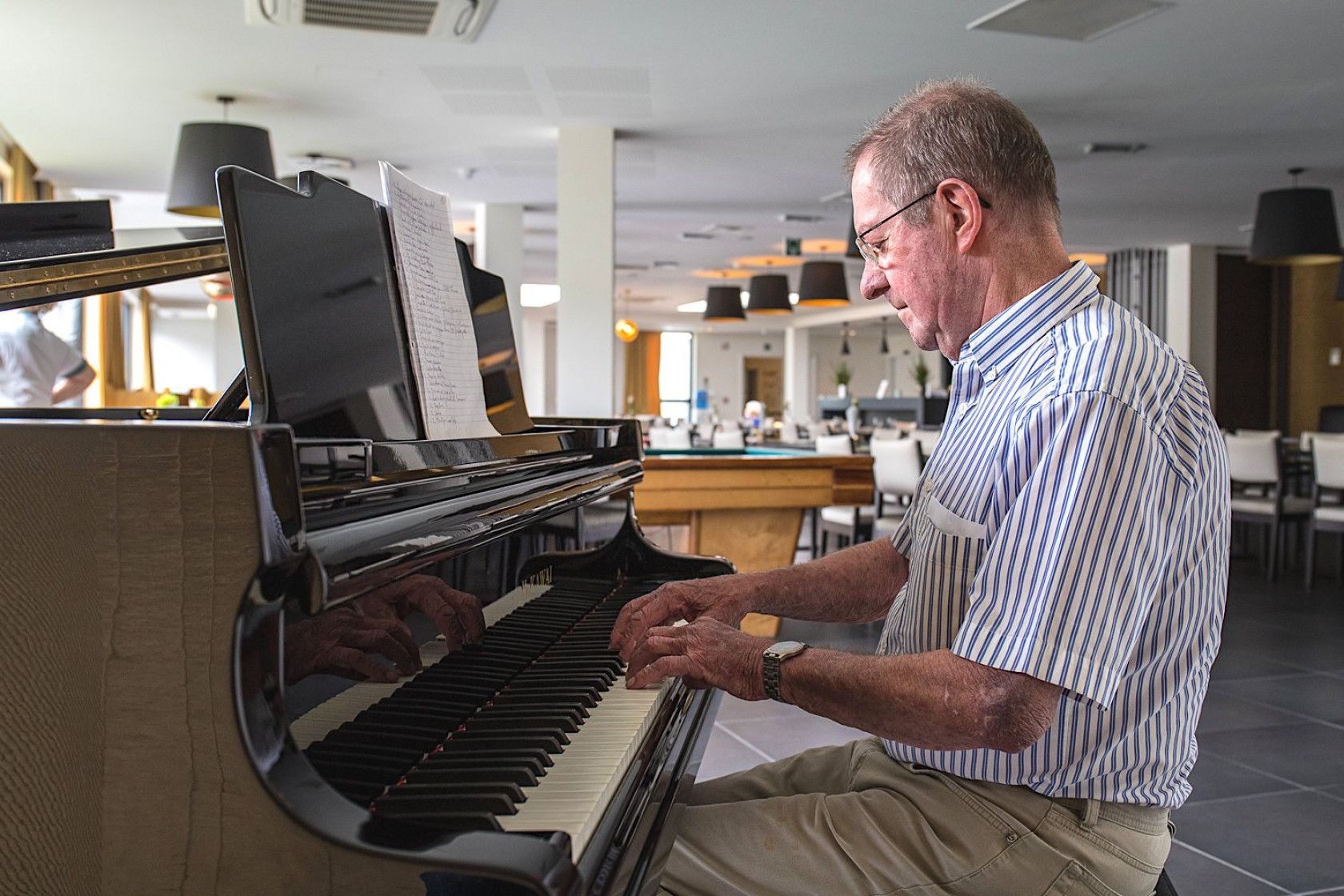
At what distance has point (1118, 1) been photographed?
195 inches

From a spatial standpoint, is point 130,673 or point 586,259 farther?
point 586,259

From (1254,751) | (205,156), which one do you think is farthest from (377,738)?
(205,156)

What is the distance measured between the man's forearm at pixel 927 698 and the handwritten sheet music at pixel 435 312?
25.3 inches

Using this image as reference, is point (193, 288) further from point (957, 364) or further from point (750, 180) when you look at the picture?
point (957, 364)

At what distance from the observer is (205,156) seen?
6469 mm

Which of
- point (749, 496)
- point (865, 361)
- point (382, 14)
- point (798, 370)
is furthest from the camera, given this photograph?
point (865, 361)

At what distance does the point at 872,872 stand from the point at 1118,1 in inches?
187

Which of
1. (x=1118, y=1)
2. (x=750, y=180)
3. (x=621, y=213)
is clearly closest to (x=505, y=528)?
(x=1118, y=1)

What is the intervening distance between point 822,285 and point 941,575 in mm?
10142

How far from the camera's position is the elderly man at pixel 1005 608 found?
112cm

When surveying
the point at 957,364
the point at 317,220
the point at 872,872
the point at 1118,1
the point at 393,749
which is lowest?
the point at 872,872

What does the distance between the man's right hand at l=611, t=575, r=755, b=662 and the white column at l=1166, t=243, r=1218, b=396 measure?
Result: 1259 centimetres

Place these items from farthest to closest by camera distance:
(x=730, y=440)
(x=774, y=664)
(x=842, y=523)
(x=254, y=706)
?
(x=730, y=440)
(x=842, y=523)
(x=774, y=664)
(x=254, y=706)

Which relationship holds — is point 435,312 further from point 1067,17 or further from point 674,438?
point 674,438
